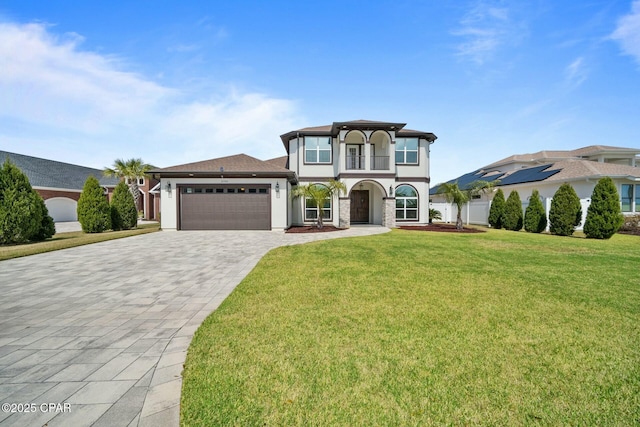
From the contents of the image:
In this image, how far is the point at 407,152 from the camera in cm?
1822

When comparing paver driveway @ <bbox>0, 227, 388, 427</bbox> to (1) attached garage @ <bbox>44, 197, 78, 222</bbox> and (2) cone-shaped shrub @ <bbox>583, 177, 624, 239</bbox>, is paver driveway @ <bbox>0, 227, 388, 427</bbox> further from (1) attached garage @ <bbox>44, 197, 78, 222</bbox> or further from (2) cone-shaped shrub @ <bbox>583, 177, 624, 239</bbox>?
(1) attached garage @ <bbox>44, 197, 78, 222</bbox>

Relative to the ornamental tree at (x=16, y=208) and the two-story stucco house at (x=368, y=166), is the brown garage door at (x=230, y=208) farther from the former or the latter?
the ornamental tree at (x=16, y=208)

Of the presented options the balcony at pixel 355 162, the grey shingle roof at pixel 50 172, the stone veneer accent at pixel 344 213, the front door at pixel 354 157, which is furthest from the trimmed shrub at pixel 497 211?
the grey shingle roof at pixel 50 172

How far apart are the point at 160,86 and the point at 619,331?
15.6 metres

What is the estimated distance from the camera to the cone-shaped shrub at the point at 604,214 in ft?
39.8

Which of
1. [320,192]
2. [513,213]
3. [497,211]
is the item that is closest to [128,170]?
[320,192]

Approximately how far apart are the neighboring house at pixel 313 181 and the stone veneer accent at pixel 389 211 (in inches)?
2.5

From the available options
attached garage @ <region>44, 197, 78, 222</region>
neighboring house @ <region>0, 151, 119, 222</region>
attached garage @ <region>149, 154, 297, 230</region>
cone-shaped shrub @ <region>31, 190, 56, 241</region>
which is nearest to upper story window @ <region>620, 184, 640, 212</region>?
attached garage @ <region>149, 154, 297, 230</region>

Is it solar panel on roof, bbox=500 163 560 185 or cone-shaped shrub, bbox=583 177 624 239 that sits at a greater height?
solar panel on roof, bbox=500 163 560 185

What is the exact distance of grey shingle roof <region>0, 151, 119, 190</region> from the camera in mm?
24547

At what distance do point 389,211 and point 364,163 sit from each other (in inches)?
141

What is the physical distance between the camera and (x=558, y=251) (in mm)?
8609

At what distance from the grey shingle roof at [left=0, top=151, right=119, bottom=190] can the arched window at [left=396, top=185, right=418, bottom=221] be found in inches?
1233

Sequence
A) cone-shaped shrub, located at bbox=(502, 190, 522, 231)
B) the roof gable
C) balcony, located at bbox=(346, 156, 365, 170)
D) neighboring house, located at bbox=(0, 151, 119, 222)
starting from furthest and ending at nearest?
neighboring house, located at bbox=(0, 151, 119, 222), balcony, located at bbox=(346, 156, 365, 170), cone-shaped shrub, located at bbox=(502, 190, 522, 231), the roof gable
